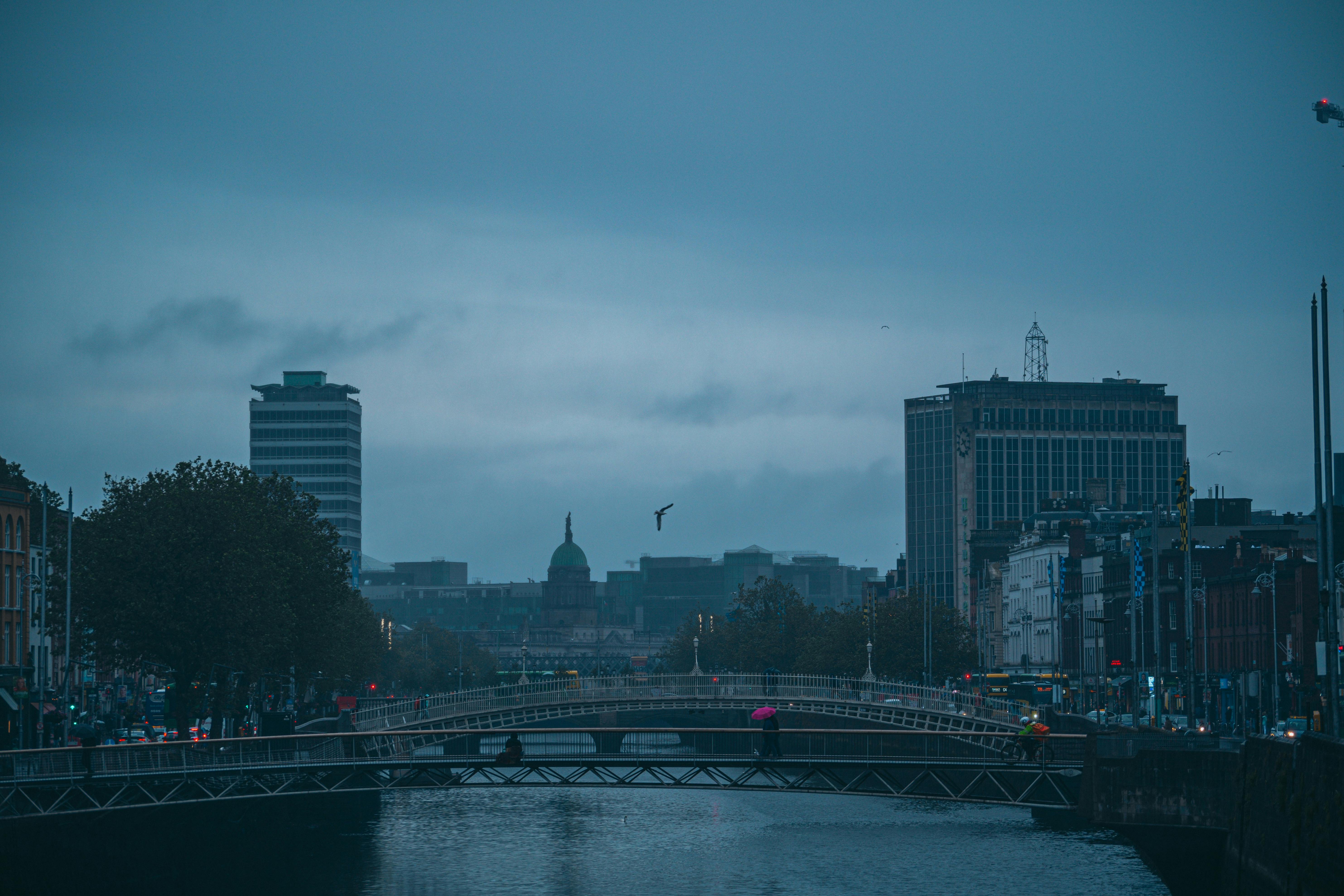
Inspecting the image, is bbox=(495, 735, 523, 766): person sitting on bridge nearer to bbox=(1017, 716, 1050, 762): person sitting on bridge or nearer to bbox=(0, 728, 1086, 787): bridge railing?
Answer: bbox=(0, 728, 1086, 787): bridge railing

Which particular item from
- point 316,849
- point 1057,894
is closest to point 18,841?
point 316,849

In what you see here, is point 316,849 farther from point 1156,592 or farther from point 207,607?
point 1156,592

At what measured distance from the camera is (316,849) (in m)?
78.3

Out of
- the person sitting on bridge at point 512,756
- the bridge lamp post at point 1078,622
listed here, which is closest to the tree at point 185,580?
the person sitting on bridge at point 512,756

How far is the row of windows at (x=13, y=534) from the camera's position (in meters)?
93.3

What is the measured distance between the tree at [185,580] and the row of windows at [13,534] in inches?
137

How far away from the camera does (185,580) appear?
89875 mm

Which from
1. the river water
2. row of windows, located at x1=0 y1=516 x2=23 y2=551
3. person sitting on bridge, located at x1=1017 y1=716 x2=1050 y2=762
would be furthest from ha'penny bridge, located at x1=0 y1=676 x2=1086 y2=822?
row of windows, located at x1=0 y1=516 x2=23 y2=551

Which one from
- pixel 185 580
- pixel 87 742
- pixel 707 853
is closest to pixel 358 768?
pixel 87 742

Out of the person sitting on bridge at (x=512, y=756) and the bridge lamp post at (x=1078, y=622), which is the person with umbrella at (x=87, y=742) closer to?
the person sitting on bridge at (x=512, y=756)

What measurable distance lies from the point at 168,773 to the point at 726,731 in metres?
19.0

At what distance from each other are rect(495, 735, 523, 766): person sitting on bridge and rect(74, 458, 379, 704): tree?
23.4 m

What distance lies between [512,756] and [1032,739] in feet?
64.1

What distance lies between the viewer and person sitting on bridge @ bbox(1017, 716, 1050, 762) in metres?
67.0
